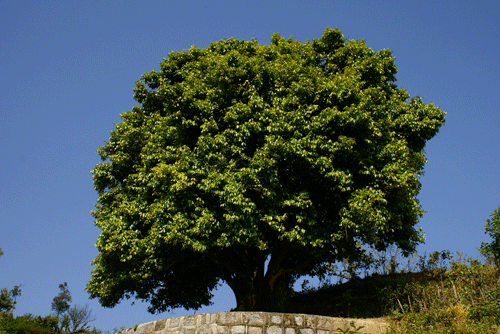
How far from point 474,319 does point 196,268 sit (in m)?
11.3

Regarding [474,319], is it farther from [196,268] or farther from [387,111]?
[196,268]

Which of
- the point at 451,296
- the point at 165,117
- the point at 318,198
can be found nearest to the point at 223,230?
the point at 318,198

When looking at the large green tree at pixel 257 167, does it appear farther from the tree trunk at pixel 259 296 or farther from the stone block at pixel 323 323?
the stone block at pixel 323 323

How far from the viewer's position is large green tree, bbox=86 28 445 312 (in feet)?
52.2

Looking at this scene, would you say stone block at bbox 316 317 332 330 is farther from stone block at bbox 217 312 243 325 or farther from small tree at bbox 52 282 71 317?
small tree at bbox 52 282 71 317

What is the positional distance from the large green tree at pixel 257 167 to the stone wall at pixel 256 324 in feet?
8.06

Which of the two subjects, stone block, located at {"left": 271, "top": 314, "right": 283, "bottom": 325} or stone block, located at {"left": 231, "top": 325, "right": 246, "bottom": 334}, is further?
stone block, located at {"left": 271, "top": 314, "right": 283, "bottom": 325}

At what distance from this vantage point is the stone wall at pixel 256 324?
13484 mm

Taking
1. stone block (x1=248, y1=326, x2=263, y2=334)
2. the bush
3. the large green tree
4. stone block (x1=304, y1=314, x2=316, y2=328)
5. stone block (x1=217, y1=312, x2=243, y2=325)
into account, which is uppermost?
the large green tree

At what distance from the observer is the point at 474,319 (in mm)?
13938

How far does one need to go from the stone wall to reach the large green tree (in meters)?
2.46

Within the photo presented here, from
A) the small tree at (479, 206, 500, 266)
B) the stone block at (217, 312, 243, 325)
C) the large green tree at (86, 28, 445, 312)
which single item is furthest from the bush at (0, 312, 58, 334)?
the small tree at (479, 206, 500, 266)

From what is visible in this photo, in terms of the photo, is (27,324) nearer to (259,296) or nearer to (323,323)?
(259,296)

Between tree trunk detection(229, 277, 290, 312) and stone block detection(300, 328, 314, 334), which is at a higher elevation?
tree trunk detection(229, 277, 290, 312)
